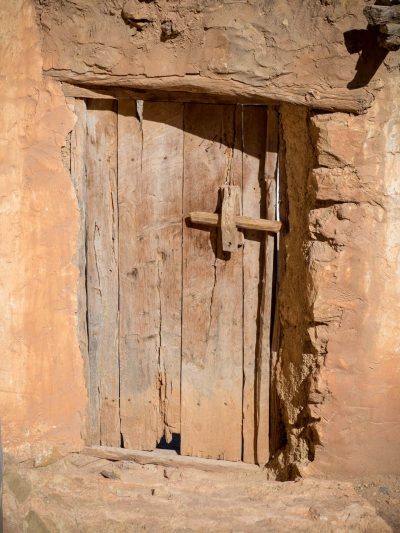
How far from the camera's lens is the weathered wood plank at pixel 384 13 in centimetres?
272

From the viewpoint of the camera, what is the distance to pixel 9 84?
123 inches

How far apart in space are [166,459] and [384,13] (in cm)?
244

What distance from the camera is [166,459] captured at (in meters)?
3.64

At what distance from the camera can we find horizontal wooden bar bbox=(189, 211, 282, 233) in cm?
333

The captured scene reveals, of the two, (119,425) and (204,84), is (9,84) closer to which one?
(204,84)

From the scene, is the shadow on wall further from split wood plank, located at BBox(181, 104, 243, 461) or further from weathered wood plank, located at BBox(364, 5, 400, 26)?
split wood plank, located at BBox(181, 104, 243, 461)

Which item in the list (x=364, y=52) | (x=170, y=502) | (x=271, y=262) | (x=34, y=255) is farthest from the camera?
(x=271, y=262)

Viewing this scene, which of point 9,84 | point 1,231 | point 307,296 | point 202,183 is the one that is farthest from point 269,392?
point 9,84

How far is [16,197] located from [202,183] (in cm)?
90

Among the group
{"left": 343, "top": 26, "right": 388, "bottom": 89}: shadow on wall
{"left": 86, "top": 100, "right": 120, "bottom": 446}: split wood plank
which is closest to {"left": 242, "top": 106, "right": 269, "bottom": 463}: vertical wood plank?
{"left": 343, "top": 26, "right": 388, "bottom": 89}: shadow on wall

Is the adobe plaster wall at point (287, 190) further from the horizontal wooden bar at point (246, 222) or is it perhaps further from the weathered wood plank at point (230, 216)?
the weathered wood plank at point (230, 216)

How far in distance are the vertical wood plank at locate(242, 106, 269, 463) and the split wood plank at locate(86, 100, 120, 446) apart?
26.2 inches

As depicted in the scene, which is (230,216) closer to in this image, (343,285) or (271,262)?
(271,262)

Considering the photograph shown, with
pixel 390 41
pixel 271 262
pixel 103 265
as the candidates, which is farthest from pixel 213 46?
pixel 103 265
